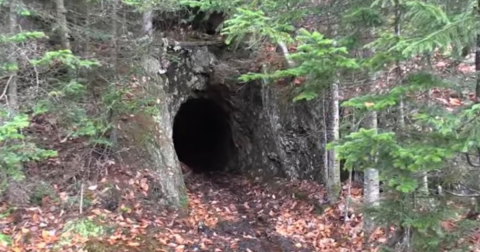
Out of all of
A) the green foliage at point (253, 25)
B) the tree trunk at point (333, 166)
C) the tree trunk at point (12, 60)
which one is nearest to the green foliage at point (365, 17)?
the green foliage at point (253, 25)

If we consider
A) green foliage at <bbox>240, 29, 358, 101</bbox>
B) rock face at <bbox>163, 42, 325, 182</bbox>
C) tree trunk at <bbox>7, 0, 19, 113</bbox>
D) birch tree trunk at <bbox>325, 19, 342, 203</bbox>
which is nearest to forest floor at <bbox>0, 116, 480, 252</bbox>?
birch tree trunk at <bbox>325, 19, 342, 203</bbox>

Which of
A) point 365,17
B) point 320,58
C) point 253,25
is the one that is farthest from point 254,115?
point 320,58

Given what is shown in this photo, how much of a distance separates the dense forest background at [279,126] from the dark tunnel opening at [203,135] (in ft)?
14.5

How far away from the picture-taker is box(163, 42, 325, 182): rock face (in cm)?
1110

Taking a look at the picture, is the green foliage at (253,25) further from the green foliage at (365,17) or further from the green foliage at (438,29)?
the green foliage at (438,29)

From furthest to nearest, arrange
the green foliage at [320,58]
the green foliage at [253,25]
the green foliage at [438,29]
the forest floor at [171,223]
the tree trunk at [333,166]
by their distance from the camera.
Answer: the tree trunk at [333,166]
the forest floor at [171,223]
the green foliage at [253,25]
the green foliage at [320,58]
the green foliage at [438,29]

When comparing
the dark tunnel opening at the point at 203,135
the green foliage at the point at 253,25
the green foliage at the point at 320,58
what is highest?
the green foliage at the point at 253,25

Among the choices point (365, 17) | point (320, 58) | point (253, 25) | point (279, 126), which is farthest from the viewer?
point (279, 126)

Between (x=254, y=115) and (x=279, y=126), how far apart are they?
5.11 ft

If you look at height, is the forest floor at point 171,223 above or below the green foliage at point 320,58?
below

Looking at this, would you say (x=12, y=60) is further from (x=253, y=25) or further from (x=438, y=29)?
(x=438, y=29)

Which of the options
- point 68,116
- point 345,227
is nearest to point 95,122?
point 68,116

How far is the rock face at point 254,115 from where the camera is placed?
36.4 ft

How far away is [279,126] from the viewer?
39.3ft
